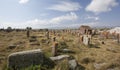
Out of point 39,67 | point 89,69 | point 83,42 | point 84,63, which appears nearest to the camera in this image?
point 39,67

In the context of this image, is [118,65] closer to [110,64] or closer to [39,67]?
[110,64]

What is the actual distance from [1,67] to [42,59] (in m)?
2.11

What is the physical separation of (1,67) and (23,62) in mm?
1186

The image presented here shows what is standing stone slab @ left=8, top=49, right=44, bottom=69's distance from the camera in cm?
765

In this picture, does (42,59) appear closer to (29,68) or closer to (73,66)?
(29,68)

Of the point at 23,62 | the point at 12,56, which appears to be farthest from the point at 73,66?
the point at 12,56

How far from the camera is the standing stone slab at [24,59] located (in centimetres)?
765

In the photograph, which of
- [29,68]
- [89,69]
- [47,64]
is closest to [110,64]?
[89,69]

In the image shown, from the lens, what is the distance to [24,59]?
7.73 meters

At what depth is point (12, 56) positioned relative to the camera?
7.70m

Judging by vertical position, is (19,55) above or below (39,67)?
above

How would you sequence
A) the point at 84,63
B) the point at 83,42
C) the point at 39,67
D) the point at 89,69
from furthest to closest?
1. the point at 83,42
2. the point at 84,63
3. the point at 89,69
4. the point at 39,67

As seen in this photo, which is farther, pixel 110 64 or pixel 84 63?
pixel 84 63

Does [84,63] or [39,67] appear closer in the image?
[39,67]
